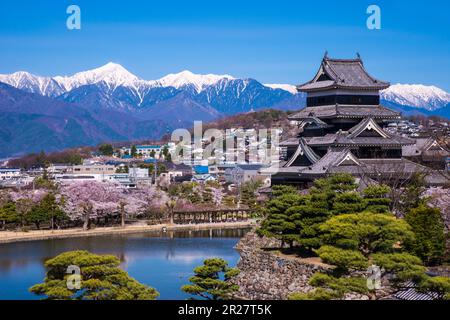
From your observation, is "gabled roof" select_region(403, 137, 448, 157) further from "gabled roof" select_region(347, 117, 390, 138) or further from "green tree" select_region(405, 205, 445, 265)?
"green tree" select_region(405, 205, 445, 265)

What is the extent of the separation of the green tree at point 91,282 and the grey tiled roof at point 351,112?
56.6 ft

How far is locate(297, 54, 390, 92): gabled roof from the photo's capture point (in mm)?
32875

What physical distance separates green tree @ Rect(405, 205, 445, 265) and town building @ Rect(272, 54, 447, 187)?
7.88m

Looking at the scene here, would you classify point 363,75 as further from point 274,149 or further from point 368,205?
point 274,149

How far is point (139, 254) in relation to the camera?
32.9 meters

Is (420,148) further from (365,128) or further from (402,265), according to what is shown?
(402,265)

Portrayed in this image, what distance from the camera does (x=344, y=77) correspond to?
33.4 m

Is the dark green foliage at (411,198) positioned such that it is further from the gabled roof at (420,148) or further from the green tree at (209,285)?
the gabled roof at (420,148)

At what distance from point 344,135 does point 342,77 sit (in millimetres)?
3142

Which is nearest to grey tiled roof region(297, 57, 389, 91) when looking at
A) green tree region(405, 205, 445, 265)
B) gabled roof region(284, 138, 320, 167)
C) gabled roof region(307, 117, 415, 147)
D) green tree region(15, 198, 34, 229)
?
gabled roof region(307, 117, 415, 147)

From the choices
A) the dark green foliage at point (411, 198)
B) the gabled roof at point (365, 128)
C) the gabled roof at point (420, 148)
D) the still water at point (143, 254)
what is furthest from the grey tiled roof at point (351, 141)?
the still water at point (143, 254)

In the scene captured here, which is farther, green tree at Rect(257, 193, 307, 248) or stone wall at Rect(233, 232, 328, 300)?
green tree at Rect(257, 193, 307, 248)

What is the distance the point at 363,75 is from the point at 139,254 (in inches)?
533

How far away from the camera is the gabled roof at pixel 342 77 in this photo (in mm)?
32875
